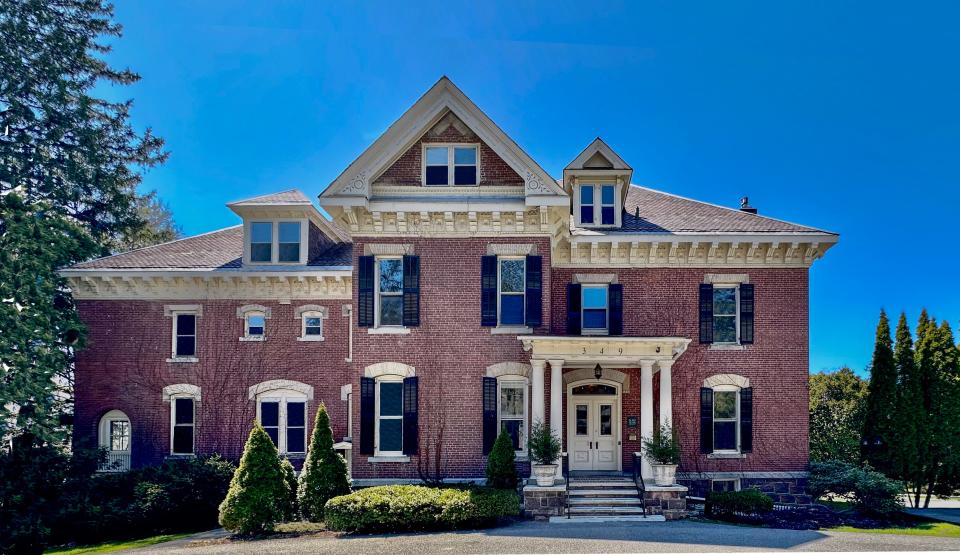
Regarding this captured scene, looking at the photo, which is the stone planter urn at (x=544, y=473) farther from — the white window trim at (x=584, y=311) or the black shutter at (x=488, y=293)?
the white window trim at (x=584, y=311)

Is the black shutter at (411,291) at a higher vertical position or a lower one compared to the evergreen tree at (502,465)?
higher

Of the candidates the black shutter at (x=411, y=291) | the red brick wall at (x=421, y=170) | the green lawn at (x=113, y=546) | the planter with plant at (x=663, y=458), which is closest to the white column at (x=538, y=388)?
the planter with plant at (x=663, y=458)

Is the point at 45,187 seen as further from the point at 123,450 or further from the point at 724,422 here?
the point at 724,422

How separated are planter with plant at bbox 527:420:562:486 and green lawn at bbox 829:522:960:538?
6.06 metres

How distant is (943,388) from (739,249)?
24.2 ft

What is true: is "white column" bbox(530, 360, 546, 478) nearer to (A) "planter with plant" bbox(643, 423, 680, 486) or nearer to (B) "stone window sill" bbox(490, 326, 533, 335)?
(B) "stone window sill" bbox(490, 326, 533, 335)

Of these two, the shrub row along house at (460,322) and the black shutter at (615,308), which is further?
the black shutter at (615,308)

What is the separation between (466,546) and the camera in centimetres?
1152

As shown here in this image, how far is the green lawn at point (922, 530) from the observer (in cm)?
1362

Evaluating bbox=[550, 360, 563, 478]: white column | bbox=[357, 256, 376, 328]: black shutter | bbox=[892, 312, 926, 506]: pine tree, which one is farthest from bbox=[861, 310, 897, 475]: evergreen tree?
bbox=[357, 256, 376, 328]: black shutter

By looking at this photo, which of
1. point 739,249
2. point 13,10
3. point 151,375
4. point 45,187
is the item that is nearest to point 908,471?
point 739,249

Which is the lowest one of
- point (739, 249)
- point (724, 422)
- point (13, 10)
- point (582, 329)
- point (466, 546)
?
point (466, 546)

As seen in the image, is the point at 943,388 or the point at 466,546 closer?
the point at 466,546

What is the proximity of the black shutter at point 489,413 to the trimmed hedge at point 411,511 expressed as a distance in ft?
7.77
